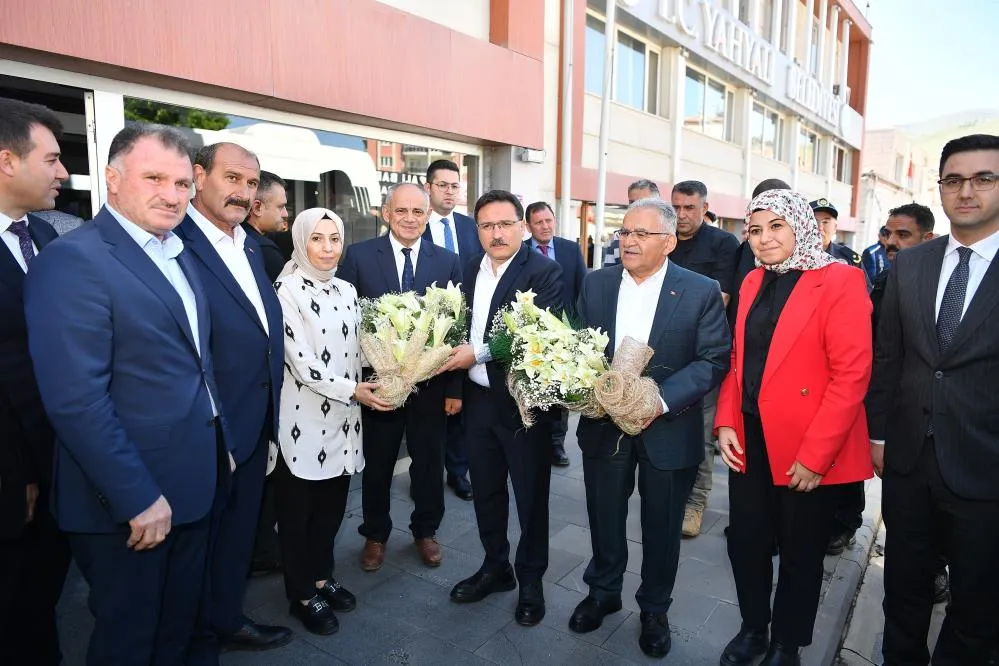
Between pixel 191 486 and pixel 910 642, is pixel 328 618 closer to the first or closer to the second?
pixel 191 486

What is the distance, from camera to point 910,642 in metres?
2.74

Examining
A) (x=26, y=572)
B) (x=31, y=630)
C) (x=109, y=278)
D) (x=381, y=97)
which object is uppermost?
(x=381, y=97)

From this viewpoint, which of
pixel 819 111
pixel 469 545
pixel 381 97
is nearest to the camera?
pixel 469 545

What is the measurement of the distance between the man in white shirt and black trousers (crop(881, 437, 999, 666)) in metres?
1.59

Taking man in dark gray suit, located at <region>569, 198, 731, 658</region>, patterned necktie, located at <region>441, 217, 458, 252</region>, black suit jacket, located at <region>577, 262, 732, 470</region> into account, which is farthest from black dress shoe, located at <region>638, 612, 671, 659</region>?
patterned necktie, located at <region>441, 217, 458, 252</region>

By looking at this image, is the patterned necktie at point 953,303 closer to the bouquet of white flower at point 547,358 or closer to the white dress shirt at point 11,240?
the bouquet of white flower at point 547,358

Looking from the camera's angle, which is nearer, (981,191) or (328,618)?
(981,191)

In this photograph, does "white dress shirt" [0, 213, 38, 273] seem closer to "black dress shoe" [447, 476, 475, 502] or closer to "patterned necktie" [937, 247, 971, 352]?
"black dress shoe" [447, 476, 475, 502]

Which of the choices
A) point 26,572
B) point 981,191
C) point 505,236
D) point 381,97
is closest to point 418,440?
point 505,236

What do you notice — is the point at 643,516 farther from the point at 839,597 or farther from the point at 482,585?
the point at 839,597

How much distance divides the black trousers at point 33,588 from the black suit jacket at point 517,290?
6.46 ft

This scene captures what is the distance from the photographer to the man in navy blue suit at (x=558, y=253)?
5.55 meters

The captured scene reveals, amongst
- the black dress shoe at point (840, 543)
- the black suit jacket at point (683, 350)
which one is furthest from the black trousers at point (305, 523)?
the black dress shoe at point (840, 543)

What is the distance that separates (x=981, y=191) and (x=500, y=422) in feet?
7.59
